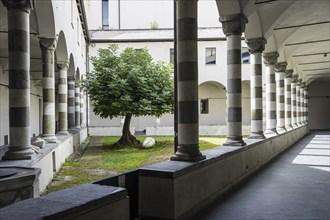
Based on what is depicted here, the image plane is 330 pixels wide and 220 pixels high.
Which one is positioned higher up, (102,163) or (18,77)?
(18,77)

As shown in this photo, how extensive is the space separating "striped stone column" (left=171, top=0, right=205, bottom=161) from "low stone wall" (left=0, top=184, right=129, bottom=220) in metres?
2.30

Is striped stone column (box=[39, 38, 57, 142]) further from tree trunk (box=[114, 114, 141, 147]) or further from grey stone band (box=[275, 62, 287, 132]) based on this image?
grey stone band (box=[275, 62, 287, 132])

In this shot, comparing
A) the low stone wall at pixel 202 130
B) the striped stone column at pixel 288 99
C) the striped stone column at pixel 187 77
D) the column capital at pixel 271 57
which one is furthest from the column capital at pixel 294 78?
the striped stone column at pixel 187 77

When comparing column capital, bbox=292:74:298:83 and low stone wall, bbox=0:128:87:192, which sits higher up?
column capital, bbox=292:74:298:83

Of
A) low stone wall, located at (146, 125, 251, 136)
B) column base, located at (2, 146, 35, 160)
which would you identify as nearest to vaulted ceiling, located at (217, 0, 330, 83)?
column base, located at (2, 146, 35, 160)

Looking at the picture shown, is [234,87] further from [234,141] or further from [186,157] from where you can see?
[186,157]

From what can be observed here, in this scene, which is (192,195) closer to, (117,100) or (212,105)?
(117,100)

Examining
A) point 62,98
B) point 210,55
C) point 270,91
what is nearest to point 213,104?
point 210,55

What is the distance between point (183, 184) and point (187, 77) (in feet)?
5.64

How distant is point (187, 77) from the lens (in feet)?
18.0

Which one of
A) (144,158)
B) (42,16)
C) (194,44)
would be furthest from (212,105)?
(194,44)

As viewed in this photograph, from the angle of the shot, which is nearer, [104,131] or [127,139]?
[127,139]

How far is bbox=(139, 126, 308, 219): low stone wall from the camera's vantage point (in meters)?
4.65

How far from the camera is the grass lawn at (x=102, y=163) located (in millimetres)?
9852
